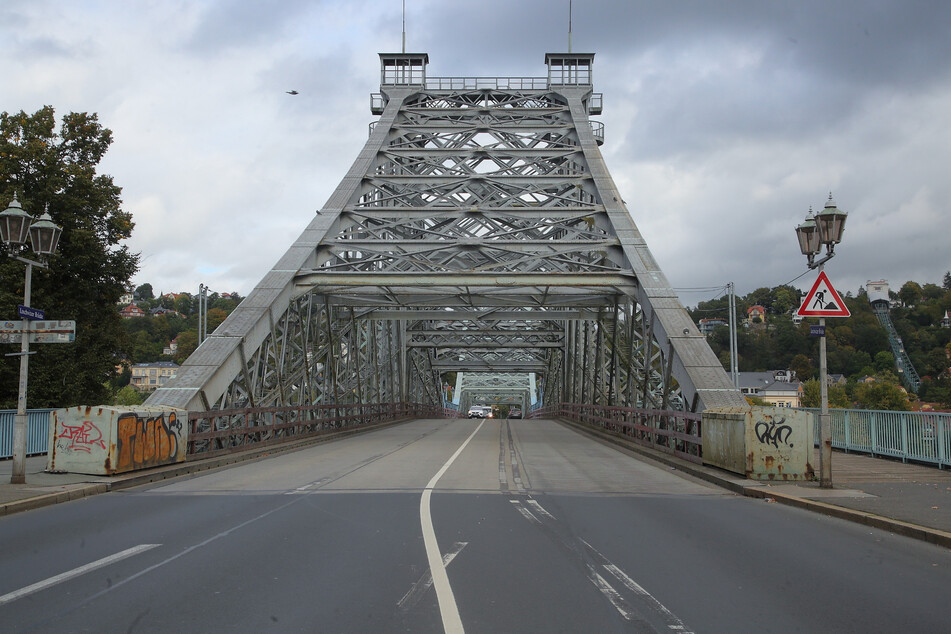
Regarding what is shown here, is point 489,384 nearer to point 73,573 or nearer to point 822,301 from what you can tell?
point 822,301

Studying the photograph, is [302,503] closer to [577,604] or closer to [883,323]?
[577,604]

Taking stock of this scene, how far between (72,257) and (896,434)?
885 inches

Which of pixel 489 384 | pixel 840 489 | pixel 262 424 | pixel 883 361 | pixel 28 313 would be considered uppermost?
pixel 883 361

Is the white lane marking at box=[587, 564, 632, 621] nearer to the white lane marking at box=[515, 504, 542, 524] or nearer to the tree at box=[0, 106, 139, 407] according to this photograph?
the white lane marking at box=[515, 504, 542, 524]

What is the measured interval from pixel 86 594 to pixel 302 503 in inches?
185

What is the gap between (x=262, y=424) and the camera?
64.3ft

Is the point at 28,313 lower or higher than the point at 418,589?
higher

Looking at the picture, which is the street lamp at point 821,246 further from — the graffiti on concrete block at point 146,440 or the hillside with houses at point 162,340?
the hillside with houses at point 162,340

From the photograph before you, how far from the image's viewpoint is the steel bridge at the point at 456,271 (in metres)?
18.4

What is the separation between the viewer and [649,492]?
1183cm

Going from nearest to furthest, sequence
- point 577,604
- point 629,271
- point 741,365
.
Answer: point 577,604 → point 629,271 → point 741,365

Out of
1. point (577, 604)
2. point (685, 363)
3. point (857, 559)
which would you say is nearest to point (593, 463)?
point (685, 363)

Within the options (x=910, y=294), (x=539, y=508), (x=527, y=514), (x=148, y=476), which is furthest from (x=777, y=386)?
(x=527, y=514)

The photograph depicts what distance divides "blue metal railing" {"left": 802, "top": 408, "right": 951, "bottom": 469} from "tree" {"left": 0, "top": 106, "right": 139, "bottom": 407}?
818 inches
